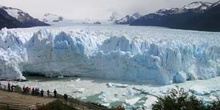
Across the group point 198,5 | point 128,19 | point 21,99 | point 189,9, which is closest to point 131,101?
point 21,99

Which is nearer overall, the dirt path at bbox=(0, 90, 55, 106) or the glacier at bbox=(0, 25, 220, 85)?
the dirt path at bbox=(0, 90, 55, 106)

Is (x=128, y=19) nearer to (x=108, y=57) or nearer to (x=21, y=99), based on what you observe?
(x=108, y=57)

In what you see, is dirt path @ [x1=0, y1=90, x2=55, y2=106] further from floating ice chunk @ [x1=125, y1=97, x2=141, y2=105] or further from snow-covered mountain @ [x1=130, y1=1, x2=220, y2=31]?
snow-covered mountain @ [x1=130, y1=1, x2=220, y2=31]

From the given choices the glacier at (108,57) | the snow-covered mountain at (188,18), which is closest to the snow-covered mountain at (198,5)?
the snow-covered mountain at (188,18)

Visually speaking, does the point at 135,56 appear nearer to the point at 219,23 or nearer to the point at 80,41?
the point at 80,41

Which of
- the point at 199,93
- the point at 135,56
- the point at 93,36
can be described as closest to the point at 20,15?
the point at 93,36

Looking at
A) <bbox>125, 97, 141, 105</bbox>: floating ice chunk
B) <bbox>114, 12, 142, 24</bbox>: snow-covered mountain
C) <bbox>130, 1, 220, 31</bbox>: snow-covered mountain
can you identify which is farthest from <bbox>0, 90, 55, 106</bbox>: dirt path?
<bbox>114, 12, 142, 24</bbox>: snow-covered mountain

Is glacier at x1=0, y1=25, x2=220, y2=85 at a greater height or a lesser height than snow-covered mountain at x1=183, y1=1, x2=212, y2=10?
lesser

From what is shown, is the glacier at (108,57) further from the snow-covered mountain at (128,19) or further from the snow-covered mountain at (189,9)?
the snow-covered mountain at (128,19)
